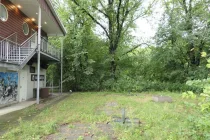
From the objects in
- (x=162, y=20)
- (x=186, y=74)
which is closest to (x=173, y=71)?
(x=186, y=74)

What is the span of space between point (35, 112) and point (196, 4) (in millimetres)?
16061

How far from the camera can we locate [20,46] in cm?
855

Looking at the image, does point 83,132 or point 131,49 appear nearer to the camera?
point 83,132

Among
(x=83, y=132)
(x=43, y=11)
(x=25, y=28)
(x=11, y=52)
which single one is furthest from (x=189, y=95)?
(x=25, y=28)

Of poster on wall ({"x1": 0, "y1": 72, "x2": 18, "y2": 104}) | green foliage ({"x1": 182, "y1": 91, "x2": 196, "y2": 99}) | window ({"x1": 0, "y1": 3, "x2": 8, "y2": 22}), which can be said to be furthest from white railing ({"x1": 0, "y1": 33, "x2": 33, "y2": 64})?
green foliage ({"x1": 182, "y1": 91, "x2": 196, "y2": 99})

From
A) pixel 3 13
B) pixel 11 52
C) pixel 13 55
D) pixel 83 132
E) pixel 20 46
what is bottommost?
pixel 83 132

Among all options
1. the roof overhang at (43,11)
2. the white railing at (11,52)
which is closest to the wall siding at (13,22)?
the roof overhang at (43,11)

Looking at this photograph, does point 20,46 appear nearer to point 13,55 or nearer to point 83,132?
point 13,55

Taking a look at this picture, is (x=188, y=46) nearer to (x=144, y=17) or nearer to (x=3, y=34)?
(x=144, y=17)

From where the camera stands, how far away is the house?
803 centimetres

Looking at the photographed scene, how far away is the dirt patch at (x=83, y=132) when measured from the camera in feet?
14.4

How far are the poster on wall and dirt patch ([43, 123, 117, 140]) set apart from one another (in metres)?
4.98

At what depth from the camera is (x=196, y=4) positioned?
615 inches

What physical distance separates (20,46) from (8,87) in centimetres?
230
